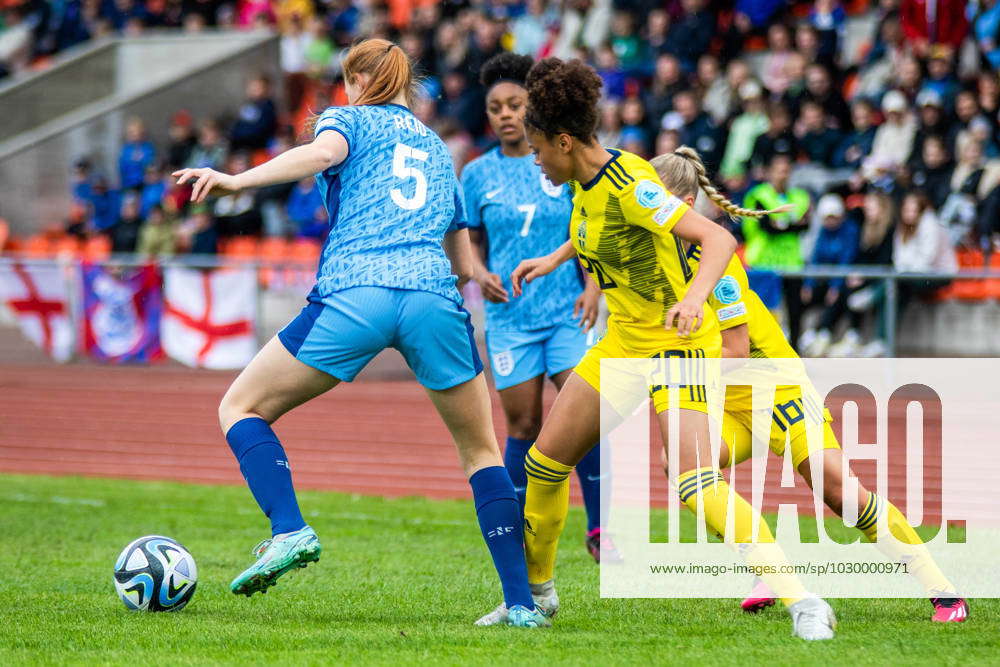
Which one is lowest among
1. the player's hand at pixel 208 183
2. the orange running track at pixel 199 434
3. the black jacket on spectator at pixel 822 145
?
the orange running track at pixel 199 434

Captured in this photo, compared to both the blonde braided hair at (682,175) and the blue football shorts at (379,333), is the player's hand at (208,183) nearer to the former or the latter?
the blue football shorts at (379,333)

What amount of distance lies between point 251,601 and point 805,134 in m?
10.4

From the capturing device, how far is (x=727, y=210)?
5398mm

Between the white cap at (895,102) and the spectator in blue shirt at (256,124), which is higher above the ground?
the white cap at (895,102)

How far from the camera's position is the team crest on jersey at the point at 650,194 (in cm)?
496

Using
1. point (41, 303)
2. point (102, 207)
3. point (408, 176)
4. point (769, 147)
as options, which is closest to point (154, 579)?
point (408, 176)

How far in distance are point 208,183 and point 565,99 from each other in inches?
53.0

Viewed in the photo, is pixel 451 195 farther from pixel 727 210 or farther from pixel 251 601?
pixel 251 601

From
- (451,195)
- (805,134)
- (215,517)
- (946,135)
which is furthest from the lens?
(805,134)

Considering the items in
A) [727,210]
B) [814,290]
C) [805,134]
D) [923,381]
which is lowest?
[923,381]

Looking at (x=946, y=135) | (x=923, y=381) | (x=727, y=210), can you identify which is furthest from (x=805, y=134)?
(x=727, y=210)

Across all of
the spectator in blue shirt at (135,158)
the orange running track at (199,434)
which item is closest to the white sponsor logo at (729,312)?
the orange running track at (199,434)

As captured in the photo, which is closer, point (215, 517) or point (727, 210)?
point (727, 210)

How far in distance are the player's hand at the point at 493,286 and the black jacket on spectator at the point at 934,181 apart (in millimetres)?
7397
